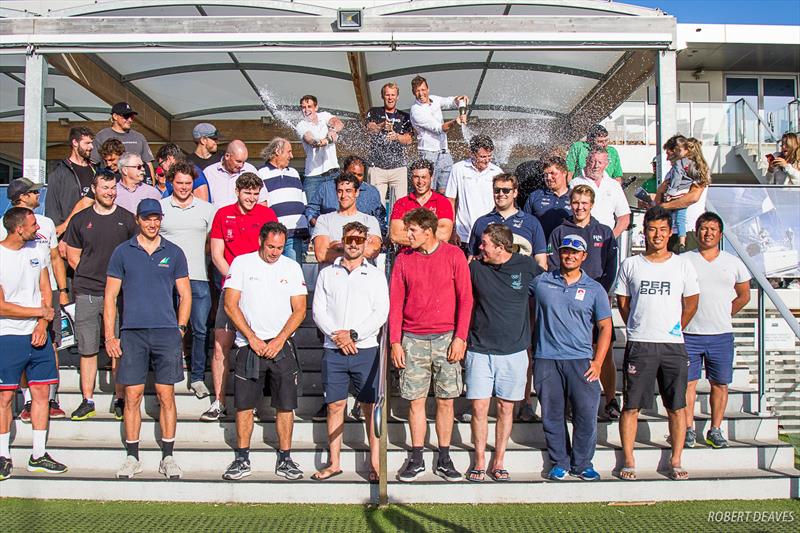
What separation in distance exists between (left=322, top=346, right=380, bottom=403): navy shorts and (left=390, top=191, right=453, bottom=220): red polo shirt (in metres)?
1.69

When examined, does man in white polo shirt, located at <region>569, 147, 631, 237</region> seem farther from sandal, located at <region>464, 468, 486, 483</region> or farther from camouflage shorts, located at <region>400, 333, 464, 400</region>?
sandal, located at <region>464, 468, 486, 483</region>

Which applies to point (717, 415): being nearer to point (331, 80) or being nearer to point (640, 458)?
point (640, 458)

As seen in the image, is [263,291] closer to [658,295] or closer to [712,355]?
[658,295]

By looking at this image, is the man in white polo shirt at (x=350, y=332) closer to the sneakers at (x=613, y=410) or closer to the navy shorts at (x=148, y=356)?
the navy shorts at (x=148, y=356)

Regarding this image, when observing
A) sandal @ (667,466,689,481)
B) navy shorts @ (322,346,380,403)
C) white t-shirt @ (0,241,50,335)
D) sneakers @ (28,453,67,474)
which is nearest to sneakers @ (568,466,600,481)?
sandal @ (667,466,689,481)

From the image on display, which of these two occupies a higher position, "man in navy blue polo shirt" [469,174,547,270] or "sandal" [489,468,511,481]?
"man in navy blue polo shirt" [469,174,547,270]

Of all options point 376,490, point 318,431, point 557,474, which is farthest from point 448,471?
point 318,431

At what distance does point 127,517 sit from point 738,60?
19.8 meters

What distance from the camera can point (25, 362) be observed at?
5.77 meters

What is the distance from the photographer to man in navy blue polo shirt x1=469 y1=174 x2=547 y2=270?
6.33 meters

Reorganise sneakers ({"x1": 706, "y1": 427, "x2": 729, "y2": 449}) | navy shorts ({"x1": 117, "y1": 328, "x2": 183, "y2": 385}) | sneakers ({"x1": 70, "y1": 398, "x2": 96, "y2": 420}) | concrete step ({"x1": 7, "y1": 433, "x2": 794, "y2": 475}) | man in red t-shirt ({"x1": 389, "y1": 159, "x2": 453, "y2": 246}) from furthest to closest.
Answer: man in red t-shirt ({"x1": 389, "y1": 159, "x2": 453, "y2": 246})
sneakers ({"x1": 70, "y1": 398, "x2": 96, "y2": 420})
sneakers ({"x1": 706, "y1": 427, "x2": 729, "y2": 449})
concrete step ({"x1": 7, "y1": 433, "x2": 794, "y2": 475})
navy shorts ({"x1": 117, "y1": 328, "x2": 183, "y2": 385})

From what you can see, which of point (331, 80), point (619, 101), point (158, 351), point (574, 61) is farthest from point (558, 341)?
point (331, 80)

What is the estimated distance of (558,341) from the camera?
566 centimetres

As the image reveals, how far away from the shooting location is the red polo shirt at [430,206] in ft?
22.3
